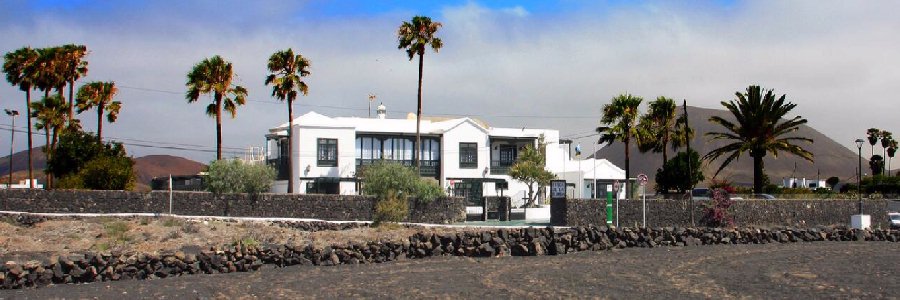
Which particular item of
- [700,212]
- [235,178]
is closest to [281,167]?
[235,178]

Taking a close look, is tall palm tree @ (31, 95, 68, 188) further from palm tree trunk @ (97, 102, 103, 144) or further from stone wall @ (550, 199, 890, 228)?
stone wall @ (550, 199, 890, 228)

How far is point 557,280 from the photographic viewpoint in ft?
80.3

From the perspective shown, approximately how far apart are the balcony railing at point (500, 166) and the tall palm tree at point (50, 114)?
34.1 meters

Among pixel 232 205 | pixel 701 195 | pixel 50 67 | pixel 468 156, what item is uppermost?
pixel 50 67

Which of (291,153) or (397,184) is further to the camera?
(291,153)

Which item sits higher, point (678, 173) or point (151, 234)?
point (678, 173)

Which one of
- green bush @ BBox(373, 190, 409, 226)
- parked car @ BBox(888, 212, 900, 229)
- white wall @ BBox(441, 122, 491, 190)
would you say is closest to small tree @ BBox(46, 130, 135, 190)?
green bush @ BBox(373, 190, 409, 226)

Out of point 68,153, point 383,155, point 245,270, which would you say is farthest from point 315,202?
point 245,270

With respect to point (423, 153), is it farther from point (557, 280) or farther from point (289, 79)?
point (557, 280)

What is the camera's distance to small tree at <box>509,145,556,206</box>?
64625 millimetres

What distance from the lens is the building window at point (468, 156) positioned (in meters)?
69.1

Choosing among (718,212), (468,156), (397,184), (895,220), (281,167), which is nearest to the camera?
(718,212)

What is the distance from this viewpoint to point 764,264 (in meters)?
28.9

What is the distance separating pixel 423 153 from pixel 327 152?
7.93 meters
